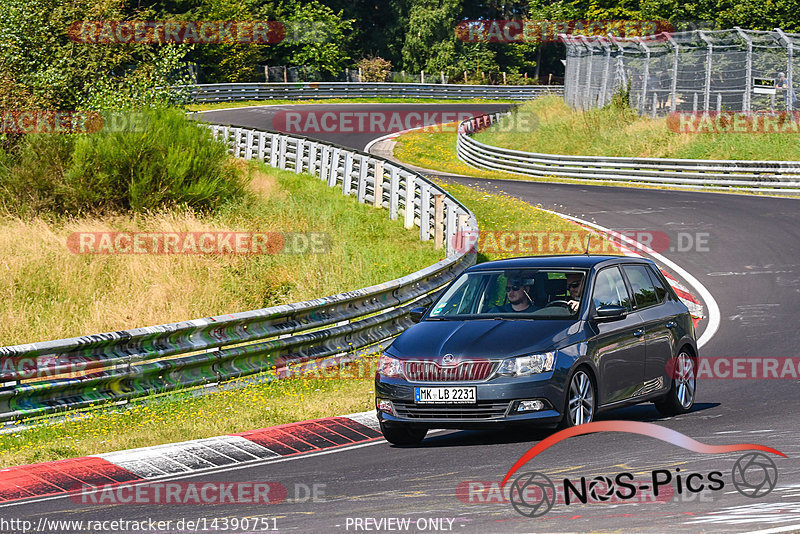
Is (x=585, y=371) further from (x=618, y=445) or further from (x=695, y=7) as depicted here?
(x=695, y=7)

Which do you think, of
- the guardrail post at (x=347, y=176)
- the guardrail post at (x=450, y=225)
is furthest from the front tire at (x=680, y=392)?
the guardrail post at (x=347, y=176)

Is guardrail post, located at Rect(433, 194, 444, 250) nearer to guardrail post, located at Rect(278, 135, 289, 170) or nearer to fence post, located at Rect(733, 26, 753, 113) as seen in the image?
guardrail post, located at Rect(278, 135, 289, 170)

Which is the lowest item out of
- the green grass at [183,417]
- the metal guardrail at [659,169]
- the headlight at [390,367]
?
the metal guardrail at [659,169]

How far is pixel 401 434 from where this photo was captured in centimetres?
927

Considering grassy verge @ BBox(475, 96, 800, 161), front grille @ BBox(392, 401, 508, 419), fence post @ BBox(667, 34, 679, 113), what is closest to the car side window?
front grille @ BBox(392, 401, 508, 419)

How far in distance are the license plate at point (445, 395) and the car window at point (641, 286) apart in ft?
8.03

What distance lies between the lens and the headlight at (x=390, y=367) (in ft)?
29.9

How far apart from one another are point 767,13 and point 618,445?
54.3 metres

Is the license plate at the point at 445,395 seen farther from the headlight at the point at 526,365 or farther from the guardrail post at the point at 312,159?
the guardrail post at the point at 312,159

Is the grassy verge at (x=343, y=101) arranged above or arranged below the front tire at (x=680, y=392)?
below

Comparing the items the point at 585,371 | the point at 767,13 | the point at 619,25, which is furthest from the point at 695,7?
the point at 585,371

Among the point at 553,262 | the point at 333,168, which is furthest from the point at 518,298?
the point at 333,168

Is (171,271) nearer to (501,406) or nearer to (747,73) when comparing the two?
(501,406)

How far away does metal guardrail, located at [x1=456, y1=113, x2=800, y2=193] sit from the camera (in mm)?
31781
